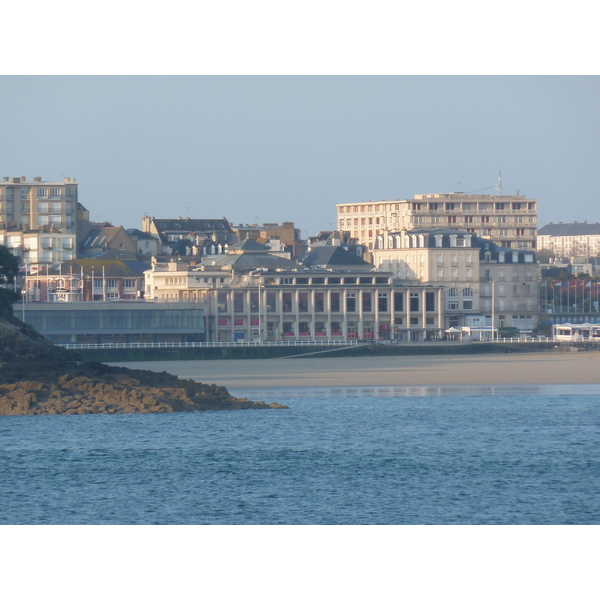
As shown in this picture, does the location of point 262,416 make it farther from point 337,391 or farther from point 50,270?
point 50,270

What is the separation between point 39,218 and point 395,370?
68.3 m

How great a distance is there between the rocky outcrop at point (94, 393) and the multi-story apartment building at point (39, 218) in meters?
74.2

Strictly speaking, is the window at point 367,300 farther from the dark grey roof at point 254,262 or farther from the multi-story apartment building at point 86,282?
the multi-story apartment building at point 86,282

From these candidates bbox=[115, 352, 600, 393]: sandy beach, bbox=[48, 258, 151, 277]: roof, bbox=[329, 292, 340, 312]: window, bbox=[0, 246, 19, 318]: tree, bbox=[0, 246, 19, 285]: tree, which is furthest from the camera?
bbox=[48, 258, 151, 277]: roof

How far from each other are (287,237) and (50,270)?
3405 centimetres

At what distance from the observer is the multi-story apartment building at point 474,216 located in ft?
474

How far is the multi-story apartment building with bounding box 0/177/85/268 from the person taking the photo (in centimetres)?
12338

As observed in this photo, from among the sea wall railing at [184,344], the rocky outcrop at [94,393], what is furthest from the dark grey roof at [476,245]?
Answer: the rocky outcrop at [94,393]

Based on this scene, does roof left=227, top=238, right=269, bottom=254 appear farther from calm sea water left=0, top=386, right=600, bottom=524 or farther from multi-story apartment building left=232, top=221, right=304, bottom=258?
calm sea water left=0, top=386, right=600, bottom=524

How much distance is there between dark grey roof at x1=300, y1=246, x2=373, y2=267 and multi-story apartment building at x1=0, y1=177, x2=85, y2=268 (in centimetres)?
2751

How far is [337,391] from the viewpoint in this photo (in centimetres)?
5544

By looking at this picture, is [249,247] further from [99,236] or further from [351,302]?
[99,236]

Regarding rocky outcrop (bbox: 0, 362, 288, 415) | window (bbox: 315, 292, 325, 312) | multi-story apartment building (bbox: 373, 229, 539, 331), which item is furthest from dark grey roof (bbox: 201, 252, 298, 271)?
rocky outcrop (bbox: 0, 362, 288, 415)

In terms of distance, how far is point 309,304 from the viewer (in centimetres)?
9525
